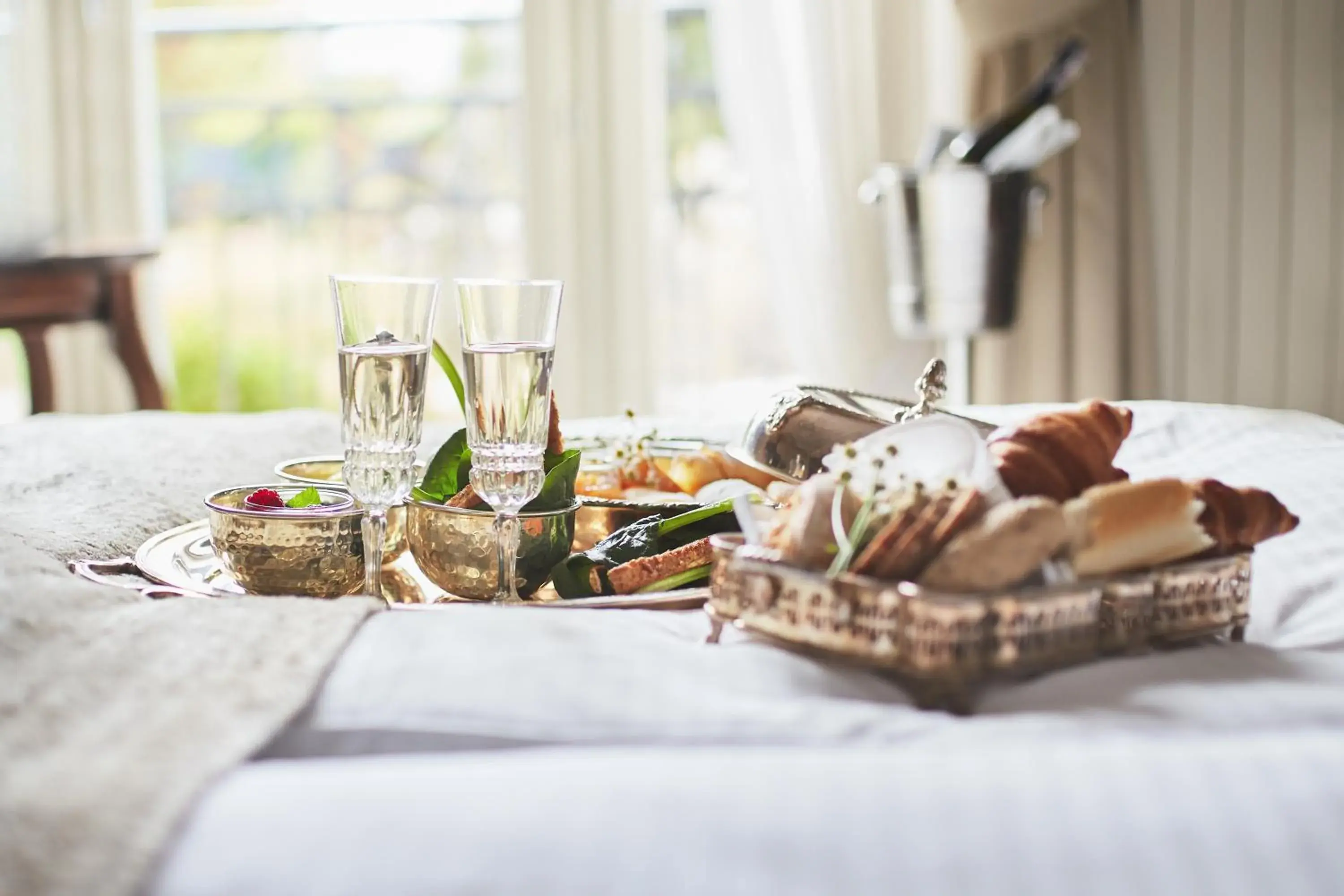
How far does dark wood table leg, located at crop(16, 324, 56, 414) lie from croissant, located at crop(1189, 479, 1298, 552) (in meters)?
2.54

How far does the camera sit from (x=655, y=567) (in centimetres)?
100

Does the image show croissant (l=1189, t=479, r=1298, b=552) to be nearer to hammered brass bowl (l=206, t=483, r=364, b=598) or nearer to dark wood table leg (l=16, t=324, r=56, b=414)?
hammered brass bowl (l=206, t=483, r=364, b=598)

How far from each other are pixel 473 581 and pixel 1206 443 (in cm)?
75

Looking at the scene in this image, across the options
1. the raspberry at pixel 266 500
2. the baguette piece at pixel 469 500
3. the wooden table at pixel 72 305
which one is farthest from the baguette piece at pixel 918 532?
the wooden table at pixel 72 305

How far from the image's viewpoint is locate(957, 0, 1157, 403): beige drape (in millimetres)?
2809

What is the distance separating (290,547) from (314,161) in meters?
2.80

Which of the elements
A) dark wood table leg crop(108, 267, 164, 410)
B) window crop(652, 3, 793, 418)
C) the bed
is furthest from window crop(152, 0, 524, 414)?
the bed

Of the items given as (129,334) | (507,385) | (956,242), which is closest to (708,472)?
(507,385)

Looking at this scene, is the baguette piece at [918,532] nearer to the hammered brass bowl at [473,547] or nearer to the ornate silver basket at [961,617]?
the ornate silver basket at [961,617]

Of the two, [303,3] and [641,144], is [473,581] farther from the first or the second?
[303,3]

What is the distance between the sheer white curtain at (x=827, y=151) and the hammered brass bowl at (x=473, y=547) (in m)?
2.22

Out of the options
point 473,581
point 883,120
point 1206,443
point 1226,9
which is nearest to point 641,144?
point 883,120

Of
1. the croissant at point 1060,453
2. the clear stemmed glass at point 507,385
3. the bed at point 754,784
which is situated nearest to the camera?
the bed at point 754,784

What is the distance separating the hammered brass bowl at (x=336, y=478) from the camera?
1083 mm
